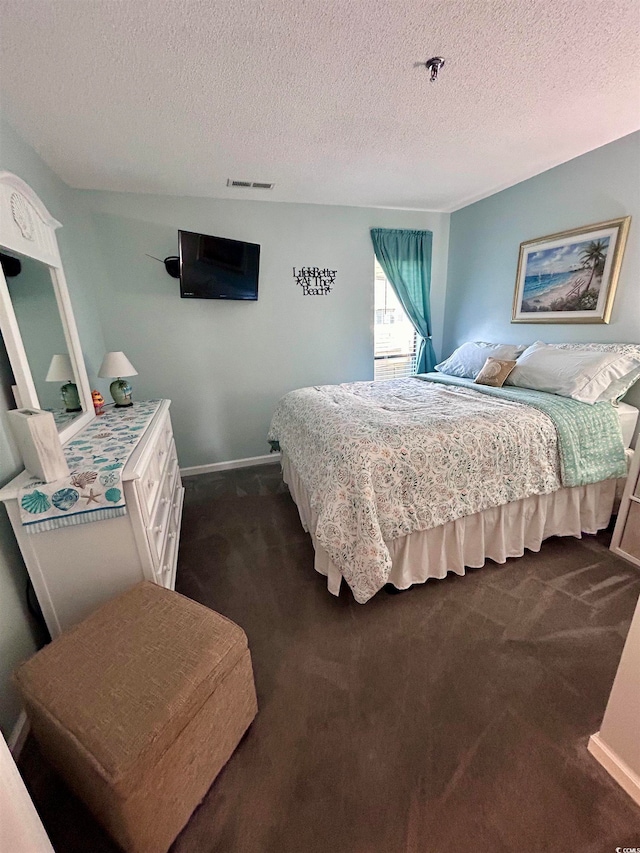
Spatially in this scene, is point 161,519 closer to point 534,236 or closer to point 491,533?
point 491,533

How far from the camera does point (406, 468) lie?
1.65 metres

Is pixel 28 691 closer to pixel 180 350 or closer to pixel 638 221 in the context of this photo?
pixel 180 350

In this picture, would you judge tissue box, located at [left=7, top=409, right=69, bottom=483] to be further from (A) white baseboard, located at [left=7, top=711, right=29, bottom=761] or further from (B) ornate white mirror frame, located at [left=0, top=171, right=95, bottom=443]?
(A) white baseboard, located at [left=7, top=711, right=29, bottom=761]

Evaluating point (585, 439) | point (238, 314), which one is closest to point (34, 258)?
point (238, 314)

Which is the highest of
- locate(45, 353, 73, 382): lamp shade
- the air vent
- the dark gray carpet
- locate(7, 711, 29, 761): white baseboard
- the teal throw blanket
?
the air vent

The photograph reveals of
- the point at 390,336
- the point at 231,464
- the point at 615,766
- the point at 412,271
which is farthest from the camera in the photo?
the point at 390,336

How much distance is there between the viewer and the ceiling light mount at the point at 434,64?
144 cm

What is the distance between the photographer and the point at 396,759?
1.14m

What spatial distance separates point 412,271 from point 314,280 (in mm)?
1099

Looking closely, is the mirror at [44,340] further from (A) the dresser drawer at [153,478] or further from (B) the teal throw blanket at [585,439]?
(B) the teal throw blanket at [585,439]

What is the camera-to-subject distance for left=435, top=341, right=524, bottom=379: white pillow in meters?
2.86

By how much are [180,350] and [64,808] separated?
111 inches

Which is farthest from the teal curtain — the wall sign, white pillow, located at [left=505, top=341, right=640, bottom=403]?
white pillow, located at [left=505, top=341, right=640, bottom=403]

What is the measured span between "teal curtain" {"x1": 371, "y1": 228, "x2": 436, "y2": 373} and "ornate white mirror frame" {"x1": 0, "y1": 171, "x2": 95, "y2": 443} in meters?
2.72
